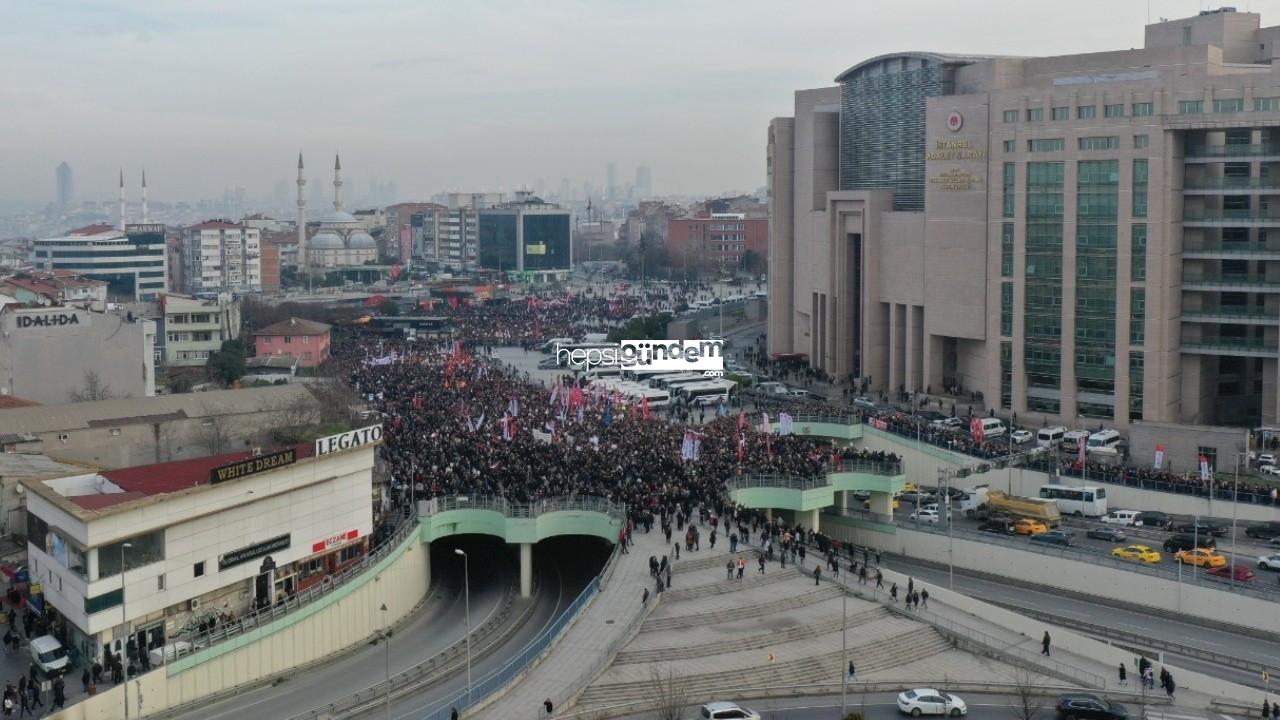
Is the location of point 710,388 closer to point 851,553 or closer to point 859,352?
point 859,352

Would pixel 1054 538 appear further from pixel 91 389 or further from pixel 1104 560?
pixel 91 389

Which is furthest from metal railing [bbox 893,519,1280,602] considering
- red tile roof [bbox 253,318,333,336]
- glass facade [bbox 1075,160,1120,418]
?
red tile roof [bbox 253,318,333,336]

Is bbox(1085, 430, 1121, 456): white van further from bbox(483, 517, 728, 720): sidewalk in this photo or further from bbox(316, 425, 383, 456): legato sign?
bbox(316, 425, 383, 456): legato sign

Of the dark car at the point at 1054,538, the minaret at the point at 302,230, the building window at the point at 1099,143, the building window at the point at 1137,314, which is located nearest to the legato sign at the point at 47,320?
the dark car at the point at 1054,538

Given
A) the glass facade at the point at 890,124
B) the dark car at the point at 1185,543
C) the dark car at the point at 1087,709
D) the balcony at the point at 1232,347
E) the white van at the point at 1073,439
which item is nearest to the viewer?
the dark car at the point at 1087,709

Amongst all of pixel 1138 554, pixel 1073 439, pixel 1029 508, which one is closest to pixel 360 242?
pixel 1073 439

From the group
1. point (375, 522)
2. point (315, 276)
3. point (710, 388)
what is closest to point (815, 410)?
point (710, 388)

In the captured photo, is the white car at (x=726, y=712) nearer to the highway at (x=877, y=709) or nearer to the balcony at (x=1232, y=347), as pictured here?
the highway at (x=877, y=709)
